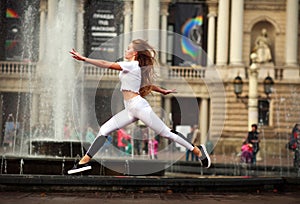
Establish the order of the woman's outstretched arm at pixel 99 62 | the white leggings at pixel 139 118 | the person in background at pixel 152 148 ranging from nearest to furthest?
the woman's outstretched arm at pixel 99 62 → the white leggings at pixel 139 118 → the person in background at pixel 152 148

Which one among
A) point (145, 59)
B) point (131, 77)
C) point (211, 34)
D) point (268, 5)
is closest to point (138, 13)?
point (211, 34)

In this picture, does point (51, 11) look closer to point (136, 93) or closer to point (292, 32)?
point (292, 32)

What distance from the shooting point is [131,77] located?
9.02 metres

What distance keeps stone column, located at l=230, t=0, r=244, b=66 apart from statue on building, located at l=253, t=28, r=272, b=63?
1123 mm

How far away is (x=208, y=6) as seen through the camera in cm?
4700

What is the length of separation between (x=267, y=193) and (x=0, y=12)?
33432 mm

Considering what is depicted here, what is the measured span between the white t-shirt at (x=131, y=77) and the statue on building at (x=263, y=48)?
3578 cm

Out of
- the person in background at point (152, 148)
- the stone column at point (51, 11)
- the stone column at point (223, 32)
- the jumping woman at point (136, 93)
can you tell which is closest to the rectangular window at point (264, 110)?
the stone column at point (223, 32)

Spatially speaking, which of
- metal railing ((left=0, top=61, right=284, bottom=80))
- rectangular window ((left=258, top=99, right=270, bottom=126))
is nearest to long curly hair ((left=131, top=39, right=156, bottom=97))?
metal railing ((left=0, top=61, right=284, bottom=80))

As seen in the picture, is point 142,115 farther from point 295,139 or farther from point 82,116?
point 82,116

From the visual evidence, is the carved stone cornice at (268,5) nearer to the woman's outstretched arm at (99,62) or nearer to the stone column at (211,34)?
the stone column at (211,34)

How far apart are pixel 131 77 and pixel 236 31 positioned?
36.4 m

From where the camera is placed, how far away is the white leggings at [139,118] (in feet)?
29.5

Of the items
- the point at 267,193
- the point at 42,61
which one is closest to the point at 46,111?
the point at 42,61
